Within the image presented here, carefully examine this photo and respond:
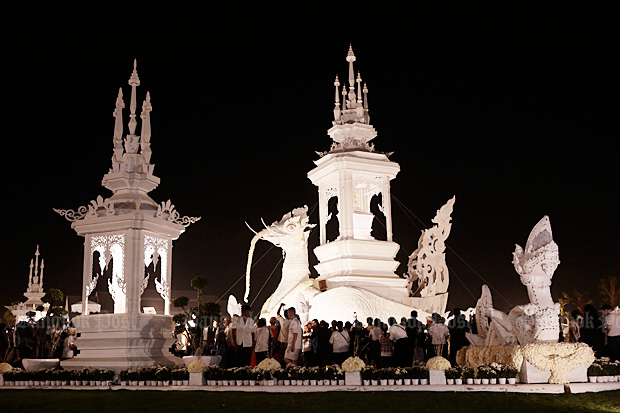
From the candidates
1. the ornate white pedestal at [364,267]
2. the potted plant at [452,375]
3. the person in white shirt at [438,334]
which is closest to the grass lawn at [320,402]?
the potted plant at [452,375]

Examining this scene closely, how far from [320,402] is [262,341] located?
4.63 meters

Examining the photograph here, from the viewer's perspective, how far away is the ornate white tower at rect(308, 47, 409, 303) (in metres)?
26.8

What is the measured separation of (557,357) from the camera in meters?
13.4

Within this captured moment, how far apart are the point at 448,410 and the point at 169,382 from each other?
710 centimetres

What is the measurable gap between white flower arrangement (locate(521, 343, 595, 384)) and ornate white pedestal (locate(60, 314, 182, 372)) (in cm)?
888

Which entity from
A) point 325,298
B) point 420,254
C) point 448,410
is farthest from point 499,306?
point 448,410

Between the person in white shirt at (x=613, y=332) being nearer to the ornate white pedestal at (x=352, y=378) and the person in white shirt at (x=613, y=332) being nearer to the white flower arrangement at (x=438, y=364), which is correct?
the white flower arrangement at (x=438, y=364)

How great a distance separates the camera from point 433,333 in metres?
16.4

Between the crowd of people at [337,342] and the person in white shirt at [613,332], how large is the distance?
10.5 feet

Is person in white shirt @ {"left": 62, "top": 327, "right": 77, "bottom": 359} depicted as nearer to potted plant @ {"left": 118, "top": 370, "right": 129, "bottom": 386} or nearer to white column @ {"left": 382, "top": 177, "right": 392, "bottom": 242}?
potted plant @ {"left": 118, "top": 370, "right": 129, "bottom": 386}

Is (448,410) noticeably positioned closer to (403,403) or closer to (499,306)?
(403,403)

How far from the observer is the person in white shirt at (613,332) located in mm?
16109

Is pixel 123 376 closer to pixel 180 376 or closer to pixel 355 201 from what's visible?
pixel 180 376

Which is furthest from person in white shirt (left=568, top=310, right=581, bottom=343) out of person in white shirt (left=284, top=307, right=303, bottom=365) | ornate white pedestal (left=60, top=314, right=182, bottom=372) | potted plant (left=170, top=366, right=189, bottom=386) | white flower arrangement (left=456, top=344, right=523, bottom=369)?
ornate white pedestal (left=60, top=314, right=182, bottom=372)
